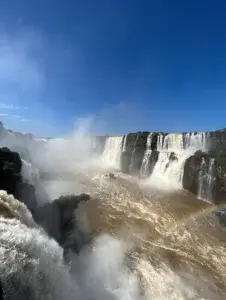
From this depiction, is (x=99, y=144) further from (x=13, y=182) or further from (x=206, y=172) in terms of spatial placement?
(x=13, y=182)

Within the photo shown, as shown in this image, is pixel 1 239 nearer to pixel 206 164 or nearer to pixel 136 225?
pixel 136 225

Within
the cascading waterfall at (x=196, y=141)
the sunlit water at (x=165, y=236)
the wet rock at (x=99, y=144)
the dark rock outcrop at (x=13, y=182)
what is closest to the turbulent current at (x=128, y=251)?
the sunlit water at (x=165, y=236)

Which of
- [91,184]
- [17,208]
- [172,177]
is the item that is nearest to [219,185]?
[172,177]

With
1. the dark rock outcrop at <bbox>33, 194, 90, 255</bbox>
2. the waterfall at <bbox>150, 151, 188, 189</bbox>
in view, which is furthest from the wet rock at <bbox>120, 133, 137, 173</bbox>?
the dark rock outcrop at <bbox>33, 194, 90, 255</bbox>

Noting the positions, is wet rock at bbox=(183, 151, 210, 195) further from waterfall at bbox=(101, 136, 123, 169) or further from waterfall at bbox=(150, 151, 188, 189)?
waterfall at bbox=(101, 136, 123, 169)

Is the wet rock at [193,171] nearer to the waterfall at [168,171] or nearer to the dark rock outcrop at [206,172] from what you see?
the dark rock outcrop at [206,172]

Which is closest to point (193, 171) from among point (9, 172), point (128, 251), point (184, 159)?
point (184, 159)
